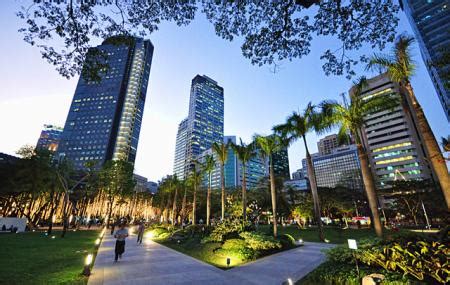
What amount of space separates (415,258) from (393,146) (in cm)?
13129

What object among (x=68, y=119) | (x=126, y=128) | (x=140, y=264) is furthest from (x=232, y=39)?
(x=68, y=119)

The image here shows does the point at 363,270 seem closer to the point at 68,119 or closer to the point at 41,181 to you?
the point at 41,181

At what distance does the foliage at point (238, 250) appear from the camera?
12.0 m

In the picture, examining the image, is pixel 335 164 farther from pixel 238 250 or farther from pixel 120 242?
pixel 120 242

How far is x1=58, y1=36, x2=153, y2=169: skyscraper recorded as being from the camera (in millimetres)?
136500

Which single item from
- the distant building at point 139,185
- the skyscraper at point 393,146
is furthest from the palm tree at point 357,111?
the skyscraper at point 393,146

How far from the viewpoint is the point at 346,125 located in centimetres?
1499

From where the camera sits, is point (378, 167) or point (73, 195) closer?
point (73, 195)

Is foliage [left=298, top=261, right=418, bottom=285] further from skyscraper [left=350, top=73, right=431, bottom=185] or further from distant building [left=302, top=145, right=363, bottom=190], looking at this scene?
distant building [left=302, top=145, right=363, bottom=190]

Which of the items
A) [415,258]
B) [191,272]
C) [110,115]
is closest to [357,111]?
[415,258]

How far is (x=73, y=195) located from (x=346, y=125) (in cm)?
6602

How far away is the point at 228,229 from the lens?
1586 cm

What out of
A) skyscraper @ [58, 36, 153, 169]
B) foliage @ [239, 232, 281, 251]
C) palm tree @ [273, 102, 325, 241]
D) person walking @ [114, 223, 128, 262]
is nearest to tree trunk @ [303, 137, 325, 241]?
palm tree @ [273, 102, 325, 241]

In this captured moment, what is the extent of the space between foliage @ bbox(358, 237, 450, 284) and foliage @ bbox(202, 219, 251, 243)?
9.20m
